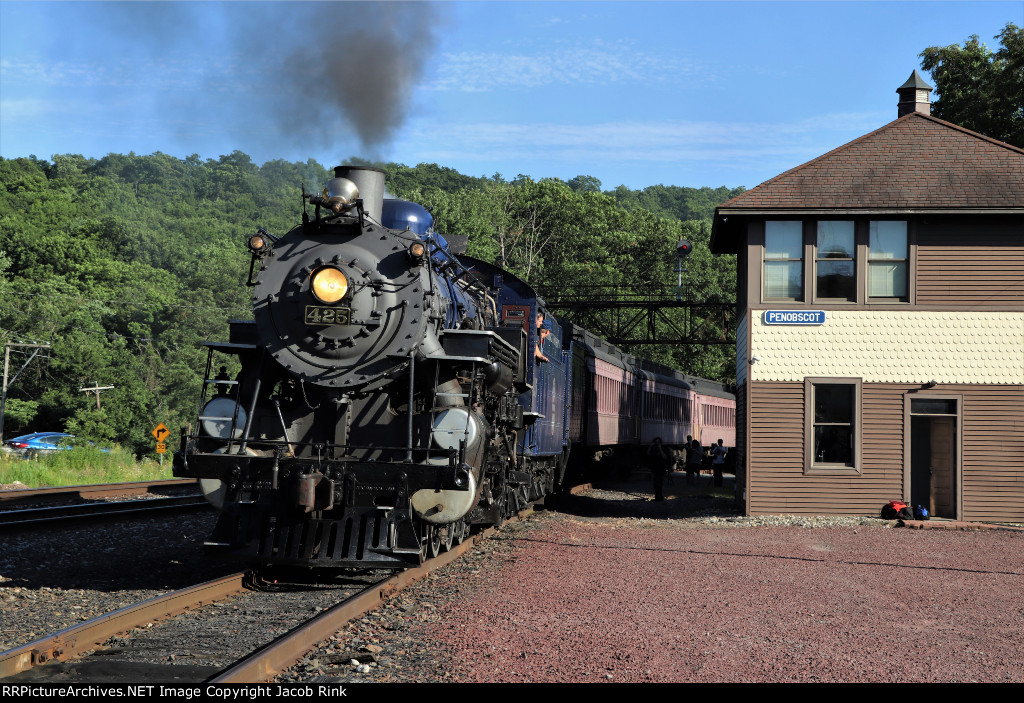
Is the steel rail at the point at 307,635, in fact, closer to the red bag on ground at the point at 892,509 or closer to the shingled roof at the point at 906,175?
the red bag on ground at the point at 892,509

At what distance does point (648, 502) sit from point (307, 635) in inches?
622

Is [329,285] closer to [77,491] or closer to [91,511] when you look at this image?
[91,511]

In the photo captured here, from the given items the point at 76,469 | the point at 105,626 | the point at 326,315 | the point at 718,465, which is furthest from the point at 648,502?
the point at 105,626

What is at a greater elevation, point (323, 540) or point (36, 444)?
point (323, 540)

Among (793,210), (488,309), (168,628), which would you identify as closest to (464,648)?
(168,628)

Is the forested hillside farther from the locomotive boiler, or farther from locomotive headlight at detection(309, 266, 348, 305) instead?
locomotive headlight at detection(309, 266, 348, 305)

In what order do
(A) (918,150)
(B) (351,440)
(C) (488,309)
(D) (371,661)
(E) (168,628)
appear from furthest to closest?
(A) (918,150)
(C) (488,309)
(B) (351,440)
(E) (168,628)
(D) (371,661)

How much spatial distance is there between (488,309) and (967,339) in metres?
8.94

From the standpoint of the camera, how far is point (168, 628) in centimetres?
698

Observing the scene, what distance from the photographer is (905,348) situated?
16.8 meters

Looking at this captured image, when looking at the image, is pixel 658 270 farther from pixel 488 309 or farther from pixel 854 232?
pixel 488 309

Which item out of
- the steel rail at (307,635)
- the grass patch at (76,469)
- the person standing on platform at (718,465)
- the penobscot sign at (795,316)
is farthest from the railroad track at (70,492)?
the person standing on platform at (718,465)

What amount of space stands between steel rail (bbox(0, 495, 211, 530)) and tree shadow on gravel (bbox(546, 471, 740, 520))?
677 centimetres

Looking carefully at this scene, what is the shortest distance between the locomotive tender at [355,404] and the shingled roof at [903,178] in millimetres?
7959
